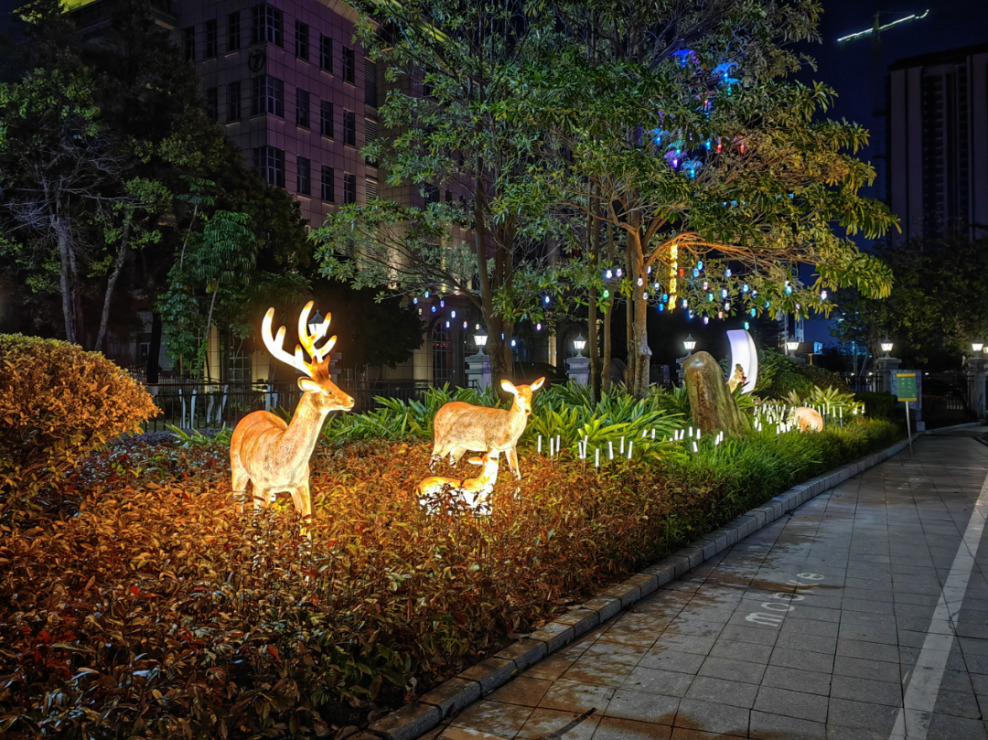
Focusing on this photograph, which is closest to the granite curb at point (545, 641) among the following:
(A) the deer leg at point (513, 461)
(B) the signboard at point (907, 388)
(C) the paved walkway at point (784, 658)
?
(C) the paved walkway at point (784, 658)

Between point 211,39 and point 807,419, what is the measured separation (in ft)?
114

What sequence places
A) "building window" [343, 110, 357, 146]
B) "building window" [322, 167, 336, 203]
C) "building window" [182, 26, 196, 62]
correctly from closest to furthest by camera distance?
"building window" [182, 26, 196, 62]
"building window" [322, 167, 336, 203]
"building window" [343, 110, 357, 146]

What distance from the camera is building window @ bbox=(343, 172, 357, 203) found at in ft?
137

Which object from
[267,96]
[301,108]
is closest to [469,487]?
[267,96]

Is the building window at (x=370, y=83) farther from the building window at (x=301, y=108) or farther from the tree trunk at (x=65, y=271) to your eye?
the tree trunk at (x=65, y=271)

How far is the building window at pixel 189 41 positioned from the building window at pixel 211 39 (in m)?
0.90

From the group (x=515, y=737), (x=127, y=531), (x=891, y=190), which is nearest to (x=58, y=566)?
(x=127, y=531)

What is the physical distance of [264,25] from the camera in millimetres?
36281

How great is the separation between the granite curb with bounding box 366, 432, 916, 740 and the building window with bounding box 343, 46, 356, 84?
3891cm

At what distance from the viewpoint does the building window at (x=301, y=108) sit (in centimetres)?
3831

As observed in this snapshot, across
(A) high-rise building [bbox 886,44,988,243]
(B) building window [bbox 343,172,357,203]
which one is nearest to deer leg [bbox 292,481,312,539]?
(B) building window [bbox 343,172,357,203]

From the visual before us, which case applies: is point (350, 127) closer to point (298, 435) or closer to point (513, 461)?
point (513, 461)

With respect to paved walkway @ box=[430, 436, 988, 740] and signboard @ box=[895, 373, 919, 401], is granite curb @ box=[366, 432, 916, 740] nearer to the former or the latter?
paved walkway @ box=[430, 436, 988, 740]

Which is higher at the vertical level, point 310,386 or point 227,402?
point 310,386
